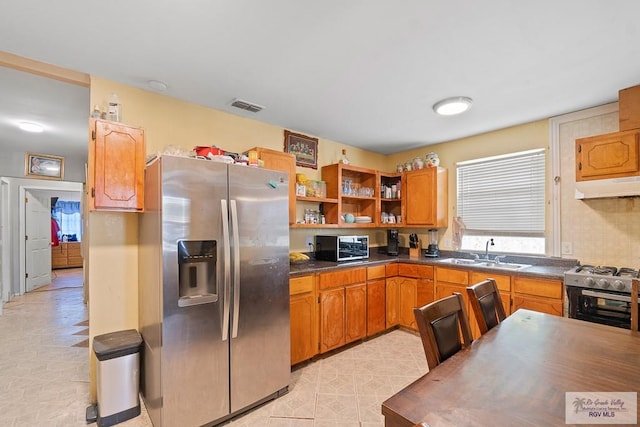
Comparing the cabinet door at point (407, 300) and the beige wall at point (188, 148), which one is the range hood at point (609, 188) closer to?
the beige wall at point (188, 148)

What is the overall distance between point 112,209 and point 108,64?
103cm

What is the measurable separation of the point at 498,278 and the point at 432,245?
3.58 feet

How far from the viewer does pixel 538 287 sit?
8.59 ft

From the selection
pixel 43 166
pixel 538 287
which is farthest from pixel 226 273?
pixel 43 166

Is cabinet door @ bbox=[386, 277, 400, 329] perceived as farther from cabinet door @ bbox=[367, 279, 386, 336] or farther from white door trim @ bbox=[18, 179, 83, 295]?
white door trim @ bbox=[18, 179, 83, 295]

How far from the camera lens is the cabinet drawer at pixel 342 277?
9.54 feet

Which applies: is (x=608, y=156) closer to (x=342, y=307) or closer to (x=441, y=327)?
(x=441, y=327)

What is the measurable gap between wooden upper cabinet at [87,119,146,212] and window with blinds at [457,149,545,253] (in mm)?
3605

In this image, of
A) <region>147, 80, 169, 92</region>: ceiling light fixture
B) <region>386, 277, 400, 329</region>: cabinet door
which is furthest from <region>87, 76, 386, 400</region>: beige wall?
<region>386, 277, 400, 329</region>: cabinet door

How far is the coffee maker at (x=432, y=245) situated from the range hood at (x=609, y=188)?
158 centimetres

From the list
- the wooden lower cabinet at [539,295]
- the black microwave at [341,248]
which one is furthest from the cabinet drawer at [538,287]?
the black microwave at [341,248]

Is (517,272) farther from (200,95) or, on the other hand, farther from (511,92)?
(200,95)

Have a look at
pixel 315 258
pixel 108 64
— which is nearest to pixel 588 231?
pixel 315 258

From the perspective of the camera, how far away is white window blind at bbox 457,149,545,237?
3240mm
